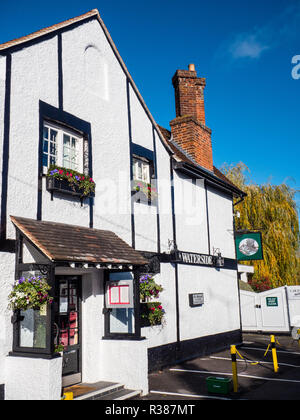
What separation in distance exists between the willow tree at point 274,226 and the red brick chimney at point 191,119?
7.72m

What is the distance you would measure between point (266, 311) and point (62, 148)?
13837mm

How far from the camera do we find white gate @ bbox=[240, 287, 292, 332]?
58.7 ft

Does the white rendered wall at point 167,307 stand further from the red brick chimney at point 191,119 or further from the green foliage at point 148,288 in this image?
the red brick chimney at point 191,119

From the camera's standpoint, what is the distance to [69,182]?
789 centimetres

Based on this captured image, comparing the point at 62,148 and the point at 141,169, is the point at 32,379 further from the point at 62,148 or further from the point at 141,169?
the point at 141,169

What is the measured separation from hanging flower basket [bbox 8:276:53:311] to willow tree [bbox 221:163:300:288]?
1624 cm

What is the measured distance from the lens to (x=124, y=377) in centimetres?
765

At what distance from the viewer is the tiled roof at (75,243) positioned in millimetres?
6398

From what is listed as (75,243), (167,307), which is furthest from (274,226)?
(75,243)

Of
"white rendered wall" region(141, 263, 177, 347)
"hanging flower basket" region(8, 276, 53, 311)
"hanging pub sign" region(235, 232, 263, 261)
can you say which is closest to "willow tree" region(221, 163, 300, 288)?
"hanging pub sign" region(235, 232, 263, 261)

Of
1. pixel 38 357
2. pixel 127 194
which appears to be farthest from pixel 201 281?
pixel 38 357

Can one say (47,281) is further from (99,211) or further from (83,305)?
(99,211)

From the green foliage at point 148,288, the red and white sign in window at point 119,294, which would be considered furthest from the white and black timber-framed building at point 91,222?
the green foliage at point 148,288

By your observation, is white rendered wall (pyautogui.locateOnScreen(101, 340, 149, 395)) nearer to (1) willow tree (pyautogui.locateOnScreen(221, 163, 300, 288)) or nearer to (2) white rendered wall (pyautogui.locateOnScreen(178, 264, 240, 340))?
(2) white rendered wall (pyautogui.locateOnScreen(178, 264, 240, 340))
